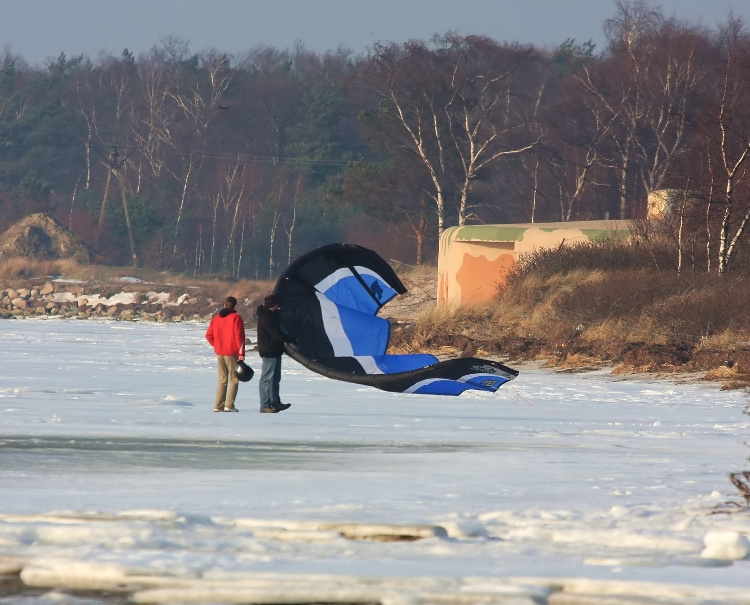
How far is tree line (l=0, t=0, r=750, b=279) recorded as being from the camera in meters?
48.8

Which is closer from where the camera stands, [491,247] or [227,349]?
[227,349]

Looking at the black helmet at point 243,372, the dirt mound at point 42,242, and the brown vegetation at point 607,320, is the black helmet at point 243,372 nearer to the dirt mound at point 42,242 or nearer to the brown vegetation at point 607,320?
the brown vegetation at point 607,320

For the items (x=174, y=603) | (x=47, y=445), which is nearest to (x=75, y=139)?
(x=47, y=445)

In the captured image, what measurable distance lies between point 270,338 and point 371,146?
4106 centimetres

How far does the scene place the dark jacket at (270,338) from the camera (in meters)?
14.9

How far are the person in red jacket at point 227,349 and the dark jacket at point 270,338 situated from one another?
23cm

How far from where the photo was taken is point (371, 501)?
8570mm

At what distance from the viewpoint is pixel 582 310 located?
87.1 feet

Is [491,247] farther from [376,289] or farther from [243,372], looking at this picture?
[243,372]

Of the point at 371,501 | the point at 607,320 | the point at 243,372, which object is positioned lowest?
the point at 371,501

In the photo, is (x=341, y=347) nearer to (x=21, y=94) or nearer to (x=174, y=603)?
(x=174, y=603)

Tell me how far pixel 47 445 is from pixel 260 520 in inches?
162

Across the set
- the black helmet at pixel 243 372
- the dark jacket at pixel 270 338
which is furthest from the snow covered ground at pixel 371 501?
the dark jacket at pixel 270 338

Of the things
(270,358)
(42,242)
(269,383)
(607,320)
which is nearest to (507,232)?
(607,320)
